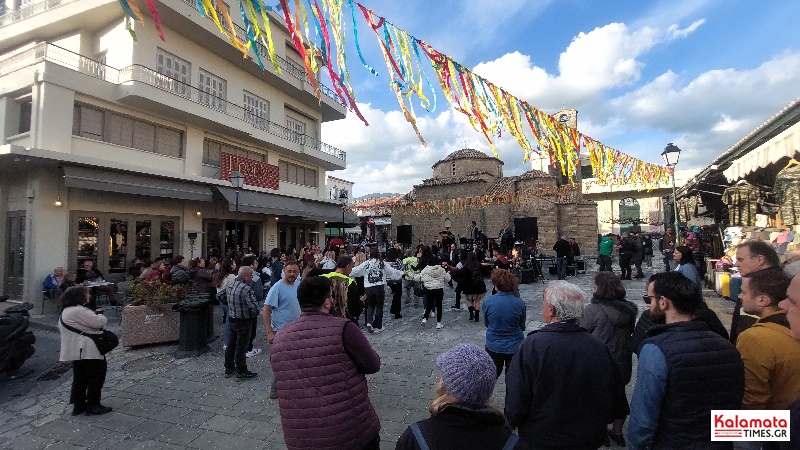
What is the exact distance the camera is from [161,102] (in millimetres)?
12516

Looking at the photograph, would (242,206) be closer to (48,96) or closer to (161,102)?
(161,102)

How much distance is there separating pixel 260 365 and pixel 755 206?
1093 centimetres

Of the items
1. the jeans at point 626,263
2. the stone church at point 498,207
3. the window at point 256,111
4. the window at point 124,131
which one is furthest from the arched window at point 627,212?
the window at point 124,131

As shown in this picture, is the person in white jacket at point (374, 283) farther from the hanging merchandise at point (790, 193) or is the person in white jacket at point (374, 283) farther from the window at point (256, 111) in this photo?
the window at point (256, 111)

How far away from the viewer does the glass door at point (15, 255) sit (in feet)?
35.4

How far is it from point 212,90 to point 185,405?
14518mm

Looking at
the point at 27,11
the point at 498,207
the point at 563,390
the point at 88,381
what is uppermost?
the point at 27,11

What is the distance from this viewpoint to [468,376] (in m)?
1.53

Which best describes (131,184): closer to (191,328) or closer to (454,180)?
(191,328)

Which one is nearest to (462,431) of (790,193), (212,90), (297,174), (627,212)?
(790,193)

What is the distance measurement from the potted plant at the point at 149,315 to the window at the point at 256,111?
38.3 feet

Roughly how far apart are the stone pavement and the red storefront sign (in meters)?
10.4

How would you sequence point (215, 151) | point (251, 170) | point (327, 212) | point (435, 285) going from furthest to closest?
1. point (327, 212)
2. point (251, 170)
3. point (215, 151)
4. point (435, 285)
